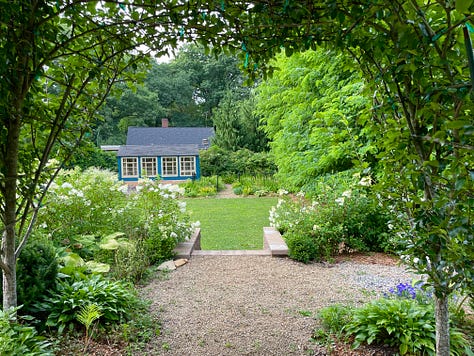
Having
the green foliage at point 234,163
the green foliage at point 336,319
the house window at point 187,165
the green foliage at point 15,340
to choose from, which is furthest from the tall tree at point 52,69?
the house window at point 187,165

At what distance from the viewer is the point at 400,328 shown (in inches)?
86.1

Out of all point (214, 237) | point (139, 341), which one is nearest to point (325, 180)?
point (214, 237)

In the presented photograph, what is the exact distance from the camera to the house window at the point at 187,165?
21.0m

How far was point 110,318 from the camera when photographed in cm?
255

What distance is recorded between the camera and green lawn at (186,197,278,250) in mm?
6520

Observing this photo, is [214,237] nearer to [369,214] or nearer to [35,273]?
[369,214]

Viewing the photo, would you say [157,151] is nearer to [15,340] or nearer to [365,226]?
[365,226]

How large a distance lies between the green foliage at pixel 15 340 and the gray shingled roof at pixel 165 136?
2282 centimetres

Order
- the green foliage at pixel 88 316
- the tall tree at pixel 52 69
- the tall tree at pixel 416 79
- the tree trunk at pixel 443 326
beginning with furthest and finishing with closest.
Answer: the green foliage at pixel 88 316
the tree trunk at pixel 443 326
the tall tree at pixel 52 69
the tall tree at pixel 416 79

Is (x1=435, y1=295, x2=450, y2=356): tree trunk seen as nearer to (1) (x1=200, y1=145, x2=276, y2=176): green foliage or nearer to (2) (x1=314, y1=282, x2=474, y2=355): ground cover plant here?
(2) (x1=314, y1=282, x2=474, y2=355): ground cover plant

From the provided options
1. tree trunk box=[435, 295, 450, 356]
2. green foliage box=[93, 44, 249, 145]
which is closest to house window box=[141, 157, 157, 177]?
green foliage box=[93, 44, 249, 145]

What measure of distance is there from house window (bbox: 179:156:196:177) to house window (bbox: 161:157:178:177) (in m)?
0.39

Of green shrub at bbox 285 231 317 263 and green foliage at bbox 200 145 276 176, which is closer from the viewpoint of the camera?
green shrub at bbox 285 231 317 263

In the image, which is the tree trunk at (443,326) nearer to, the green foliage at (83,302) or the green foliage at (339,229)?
the green foliage at (83,302)
